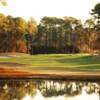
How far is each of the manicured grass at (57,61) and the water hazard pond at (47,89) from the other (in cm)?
35

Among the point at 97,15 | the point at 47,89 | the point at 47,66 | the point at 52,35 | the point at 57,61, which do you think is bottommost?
the point at 47,89

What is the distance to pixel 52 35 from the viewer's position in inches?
367

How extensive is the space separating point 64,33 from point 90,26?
0.61 meters

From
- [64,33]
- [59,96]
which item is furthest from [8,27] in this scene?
[59,96]

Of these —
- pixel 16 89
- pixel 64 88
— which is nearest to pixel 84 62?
pixel 64 88

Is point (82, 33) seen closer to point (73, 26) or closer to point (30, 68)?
point (73, 26)

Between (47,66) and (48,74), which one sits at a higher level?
(47,66)

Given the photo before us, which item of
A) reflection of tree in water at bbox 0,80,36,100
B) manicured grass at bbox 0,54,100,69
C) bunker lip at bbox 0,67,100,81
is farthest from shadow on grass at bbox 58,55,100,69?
reflection of tree in water at bbox 0,80,36,100

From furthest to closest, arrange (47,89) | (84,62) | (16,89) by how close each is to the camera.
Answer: (84,62), (47,89), (16,89)

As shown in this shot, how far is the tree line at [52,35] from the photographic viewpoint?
30.2 feet

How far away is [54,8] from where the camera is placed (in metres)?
9.22

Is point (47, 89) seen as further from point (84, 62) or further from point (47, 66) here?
point (84, 62)

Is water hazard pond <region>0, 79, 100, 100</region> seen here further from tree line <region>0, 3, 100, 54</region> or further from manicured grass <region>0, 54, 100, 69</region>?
tree line <region>0, 3, 100, 54</region>

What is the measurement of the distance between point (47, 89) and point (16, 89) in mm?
716
